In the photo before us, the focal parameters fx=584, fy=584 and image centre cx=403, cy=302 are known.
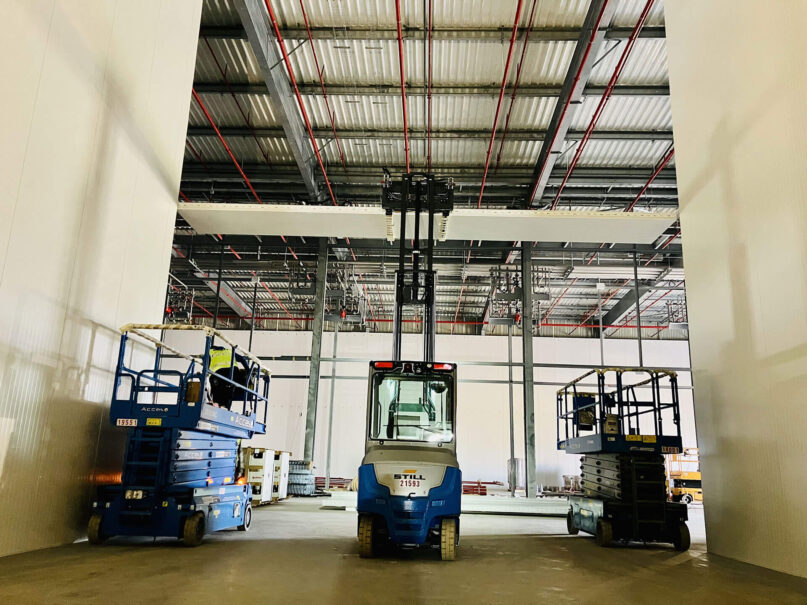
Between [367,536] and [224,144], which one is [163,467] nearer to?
[367,536]

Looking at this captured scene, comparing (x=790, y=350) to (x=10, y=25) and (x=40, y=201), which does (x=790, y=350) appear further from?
(x=10, y=25)

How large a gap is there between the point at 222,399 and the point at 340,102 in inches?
347

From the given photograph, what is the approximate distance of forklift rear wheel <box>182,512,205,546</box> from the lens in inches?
320

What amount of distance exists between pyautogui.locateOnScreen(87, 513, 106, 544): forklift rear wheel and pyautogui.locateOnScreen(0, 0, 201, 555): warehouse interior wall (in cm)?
34

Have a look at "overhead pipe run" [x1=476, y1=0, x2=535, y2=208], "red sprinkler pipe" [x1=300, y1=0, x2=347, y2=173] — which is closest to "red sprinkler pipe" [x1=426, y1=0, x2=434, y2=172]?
"overhead pipe run" [x1=476, y1=0, x2=535, y2=208]

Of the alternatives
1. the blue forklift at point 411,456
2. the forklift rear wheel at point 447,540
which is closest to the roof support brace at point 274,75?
the blue forklift at point 411,456

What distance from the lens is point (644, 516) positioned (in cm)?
986

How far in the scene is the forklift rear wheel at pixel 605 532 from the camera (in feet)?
32.1

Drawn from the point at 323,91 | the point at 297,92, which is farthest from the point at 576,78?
the point at 297,92

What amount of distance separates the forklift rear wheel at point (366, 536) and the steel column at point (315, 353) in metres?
12.2

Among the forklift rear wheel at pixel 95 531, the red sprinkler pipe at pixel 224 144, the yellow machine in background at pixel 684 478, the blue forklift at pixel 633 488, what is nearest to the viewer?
the forklift rear wheel at pixel 95 531

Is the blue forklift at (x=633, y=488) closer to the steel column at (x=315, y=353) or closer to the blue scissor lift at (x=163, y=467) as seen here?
the blue scissor lift at (x=163, y=467)

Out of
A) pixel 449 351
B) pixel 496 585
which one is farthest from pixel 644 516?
pixel 449 351

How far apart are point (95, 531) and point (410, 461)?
14.5ft
